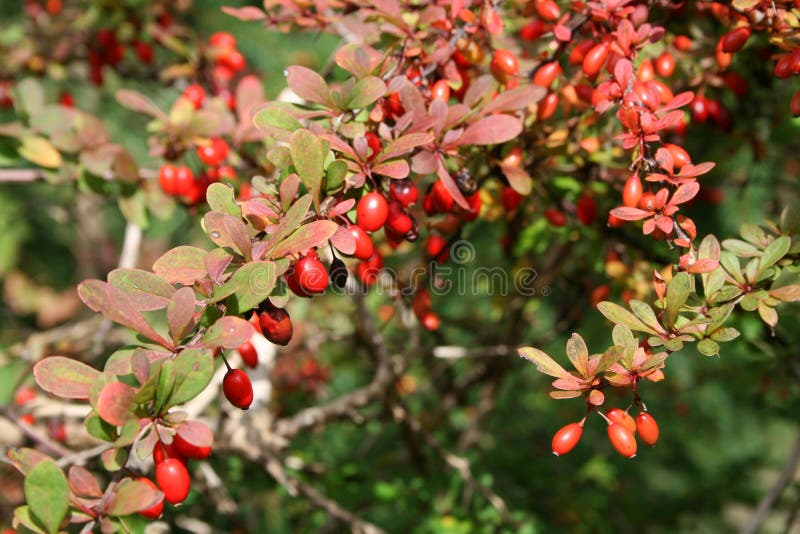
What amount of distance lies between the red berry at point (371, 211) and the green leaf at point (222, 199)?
5.9 inches

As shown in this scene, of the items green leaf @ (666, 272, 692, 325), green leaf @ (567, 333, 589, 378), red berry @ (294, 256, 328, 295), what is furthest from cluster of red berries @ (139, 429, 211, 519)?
green leaf @ (666, 272, 692, 325)

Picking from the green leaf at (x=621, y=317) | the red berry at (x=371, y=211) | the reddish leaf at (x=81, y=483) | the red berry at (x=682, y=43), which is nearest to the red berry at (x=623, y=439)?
the green leaf at (x=621, y=317)

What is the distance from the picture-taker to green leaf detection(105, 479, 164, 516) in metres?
0.68

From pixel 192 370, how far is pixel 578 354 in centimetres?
44

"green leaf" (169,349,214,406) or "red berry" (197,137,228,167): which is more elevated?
"green leaf" (169,349,214,406)

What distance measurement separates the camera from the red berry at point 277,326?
0.75m

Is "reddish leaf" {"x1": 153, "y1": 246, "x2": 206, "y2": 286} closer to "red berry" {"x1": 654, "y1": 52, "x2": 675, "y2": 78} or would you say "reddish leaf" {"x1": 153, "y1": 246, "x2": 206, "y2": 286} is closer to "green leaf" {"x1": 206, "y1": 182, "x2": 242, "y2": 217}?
"green leaf" {"x1": 206, "y1": 182, "x2": 242, "y2": 217}

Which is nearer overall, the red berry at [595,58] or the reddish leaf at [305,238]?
the reddish leaf at [305,238]

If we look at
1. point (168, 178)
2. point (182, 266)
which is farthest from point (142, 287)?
point (168, 178)

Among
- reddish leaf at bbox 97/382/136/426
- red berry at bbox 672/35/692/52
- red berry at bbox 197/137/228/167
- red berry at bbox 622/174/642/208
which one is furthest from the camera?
red berry at bbox 197/137/228/167

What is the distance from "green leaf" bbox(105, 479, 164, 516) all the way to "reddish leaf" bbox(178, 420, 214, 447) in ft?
0.19

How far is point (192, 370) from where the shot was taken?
26.8 inches

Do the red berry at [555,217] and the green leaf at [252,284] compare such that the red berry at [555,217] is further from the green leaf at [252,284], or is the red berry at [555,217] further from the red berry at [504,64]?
the green leaf at [252,284]

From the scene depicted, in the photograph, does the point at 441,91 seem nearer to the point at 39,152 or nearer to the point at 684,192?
the point at 684,192
